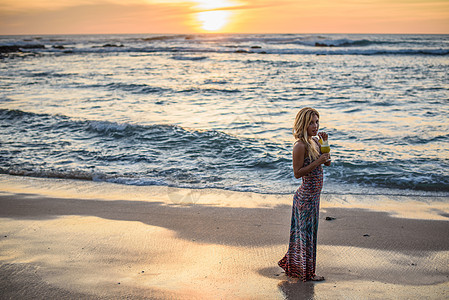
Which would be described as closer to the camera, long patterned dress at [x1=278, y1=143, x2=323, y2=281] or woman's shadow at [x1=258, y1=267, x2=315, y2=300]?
woman's shadow at [x1=258, y1=267, x2=315, y2=300]

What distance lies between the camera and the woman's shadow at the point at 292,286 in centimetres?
327

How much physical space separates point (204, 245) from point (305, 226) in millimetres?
1421

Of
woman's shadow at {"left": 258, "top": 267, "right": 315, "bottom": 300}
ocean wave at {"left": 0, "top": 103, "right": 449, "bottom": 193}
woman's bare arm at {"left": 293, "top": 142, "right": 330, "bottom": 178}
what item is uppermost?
woman's bare arm at {"left": 293, "top": 142, "right": 330, "bottom": 178}

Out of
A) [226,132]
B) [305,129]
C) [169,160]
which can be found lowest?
[169,160]

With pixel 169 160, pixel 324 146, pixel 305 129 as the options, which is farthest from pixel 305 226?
→ pixel 169 160

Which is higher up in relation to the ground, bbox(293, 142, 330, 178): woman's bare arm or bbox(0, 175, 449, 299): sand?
bbox(293, 142, 330, 178): woman's bare arm

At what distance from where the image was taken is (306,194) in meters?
3.39

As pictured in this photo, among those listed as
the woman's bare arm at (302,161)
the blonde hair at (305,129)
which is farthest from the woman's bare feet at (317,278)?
the blonde hair at (305,129)

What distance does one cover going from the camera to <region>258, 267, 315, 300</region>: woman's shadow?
327cm

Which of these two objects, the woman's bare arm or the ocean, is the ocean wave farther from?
the woman's bare arm

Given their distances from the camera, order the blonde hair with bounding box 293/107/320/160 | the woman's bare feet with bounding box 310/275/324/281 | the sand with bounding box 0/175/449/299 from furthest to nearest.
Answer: the woman's bare feet with bounding box 310/275/324/281
the sand with bounding box 0/175/449/299
the blonde hair with bounding box 293/107/320/160

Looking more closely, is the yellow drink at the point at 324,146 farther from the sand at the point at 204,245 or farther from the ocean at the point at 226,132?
the ocean at the point at 226,132

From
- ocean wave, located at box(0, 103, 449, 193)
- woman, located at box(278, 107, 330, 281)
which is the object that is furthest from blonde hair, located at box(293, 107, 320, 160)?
ocean wave, located at box(0, 103, 449, 193)

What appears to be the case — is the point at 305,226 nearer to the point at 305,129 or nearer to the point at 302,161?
the point at 302,161
